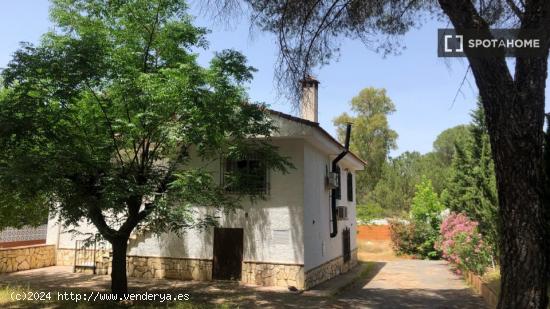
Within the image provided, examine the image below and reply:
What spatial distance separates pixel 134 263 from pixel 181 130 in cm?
719

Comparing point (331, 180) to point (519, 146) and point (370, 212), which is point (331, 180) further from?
point (370, 212)

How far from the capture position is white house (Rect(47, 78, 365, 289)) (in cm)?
1274

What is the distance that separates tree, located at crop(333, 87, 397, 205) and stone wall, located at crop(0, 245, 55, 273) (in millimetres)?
34481

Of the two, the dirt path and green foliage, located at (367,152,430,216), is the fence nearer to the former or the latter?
→ the dirt path

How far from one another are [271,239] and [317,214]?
7.39 ft

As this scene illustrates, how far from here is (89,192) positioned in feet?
30.1

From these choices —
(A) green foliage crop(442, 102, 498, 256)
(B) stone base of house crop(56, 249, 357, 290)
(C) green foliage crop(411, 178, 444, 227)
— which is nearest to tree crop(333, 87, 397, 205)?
(C) green foliage crop(411, 178, 444, 227)

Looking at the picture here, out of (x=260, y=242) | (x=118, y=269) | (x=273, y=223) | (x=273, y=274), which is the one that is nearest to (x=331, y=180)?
(x=273, y=223)

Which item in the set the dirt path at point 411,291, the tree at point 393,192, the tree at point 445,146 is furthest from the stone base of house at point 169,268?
the tree at point 445,146

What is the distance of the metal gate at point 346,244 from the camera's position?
18825 mm

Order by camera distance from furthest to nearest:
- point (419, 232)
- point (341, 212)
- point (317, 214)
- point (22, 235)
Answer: point (419, 232), point (22, 235), point (341, 212), point (317, 214)

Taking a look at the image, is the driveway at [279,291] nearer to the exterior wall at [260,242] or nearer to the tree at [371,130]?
the exterior wall at [260,242]

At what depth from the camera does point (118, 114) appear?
9.62 m

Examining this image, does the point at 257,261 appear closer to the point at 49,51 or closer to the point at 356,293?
the point at 356,293
